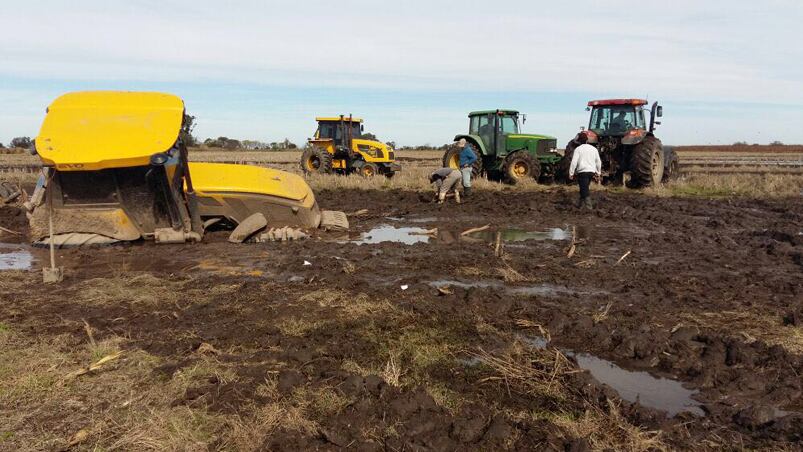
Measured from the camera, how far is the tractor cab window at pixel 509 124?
1762 cm

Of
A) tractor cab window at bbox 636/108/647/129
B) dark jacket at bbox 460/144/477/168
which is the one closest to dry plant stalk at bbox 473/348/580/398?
dark jacket at bbox 460/144/477/168

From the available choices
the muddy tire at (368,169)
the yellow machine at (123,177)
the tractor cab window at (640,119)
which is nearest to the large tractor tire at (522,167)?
the tractor cab window at (640,119)

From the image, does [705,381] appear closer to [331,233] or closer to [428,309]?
[428,309]

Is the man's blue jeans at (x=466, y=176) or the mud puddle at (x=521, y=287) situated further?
the man's blue jeans at (x=466, y=176)

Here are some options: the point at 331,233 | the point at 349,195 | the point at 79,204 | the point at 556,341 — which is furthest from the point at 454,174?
the point at 556,341

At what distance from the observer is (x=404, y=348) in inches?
164

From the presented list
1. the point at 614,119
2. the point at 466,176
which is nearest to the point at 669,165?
the point at 614,119

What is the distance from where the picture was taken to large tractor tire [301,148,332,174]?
19.2 m

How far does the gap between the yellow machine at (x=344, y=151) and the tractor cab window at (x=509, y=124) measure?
4224 mm

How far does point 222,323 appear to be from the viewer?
471 centimetres

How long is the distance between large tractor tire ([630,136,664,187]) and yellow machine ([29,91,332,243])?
10780 mm

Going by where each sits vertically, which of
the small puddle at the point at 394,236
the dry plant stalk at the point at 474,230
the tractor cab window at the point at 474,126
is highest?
the tractor cab window at the point at 474,126

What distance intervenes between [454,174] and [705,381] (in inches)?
390

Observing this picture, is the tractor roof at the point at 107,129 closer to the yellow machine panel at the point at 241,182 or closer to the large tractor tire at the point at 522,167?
the yellow machine panel at the point at 241,182
